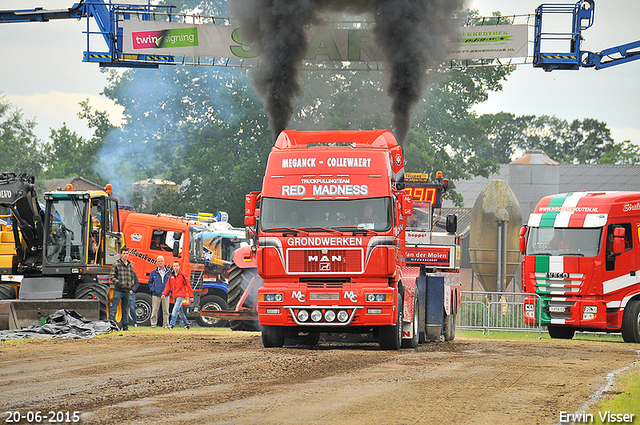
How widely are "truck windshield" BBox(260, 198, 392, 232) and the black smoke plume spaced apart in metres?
6.51

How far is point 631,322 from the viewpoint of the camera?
70.2 ft

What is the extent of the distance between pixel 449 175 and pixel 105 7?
23847 millimetres

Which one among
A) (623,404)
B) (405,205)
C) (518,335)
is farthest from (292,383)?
(518,335)

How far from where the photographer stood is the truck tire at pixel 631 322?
21.4 metres

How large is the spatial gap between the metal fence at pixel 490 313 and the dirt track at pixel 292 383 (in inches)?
321

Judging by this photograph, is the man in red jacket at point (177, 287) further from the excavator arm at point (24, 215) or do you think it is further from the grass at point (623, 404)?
the grass at point (623, 404)

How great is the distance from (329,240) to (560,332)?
38.3 feet

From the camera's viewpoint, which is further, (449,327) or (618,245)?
(618,245)

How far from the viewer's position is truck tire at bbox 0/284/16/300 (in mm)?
20234

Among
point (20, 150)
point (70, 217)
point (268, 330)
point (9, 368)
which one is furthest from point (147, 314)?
point (20, 150)

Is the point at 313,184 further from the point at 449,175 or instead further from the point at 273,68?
the point at 449,175

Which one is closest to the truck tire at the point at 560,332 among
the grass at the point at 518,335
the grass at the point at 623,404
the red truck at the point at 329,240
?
the grass at the point at 518,335

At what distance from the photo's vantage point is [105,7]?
2777cm

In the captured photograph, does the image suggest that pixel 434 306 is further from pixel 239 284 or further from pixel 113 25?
pixel 113 25
